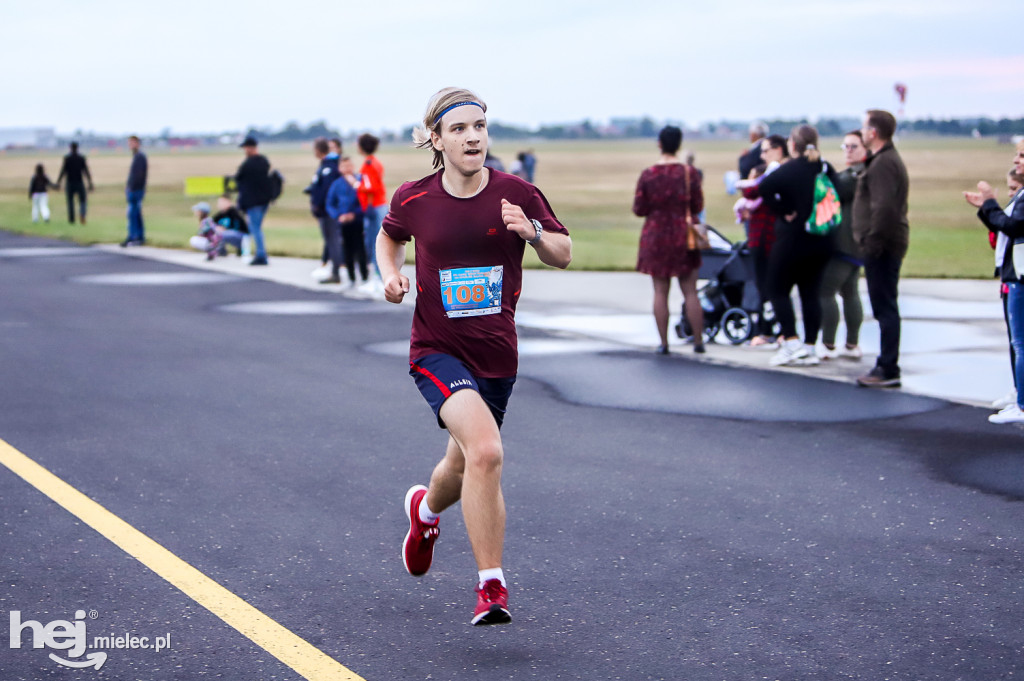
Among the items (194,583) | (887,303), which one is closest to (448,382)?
(194,583)

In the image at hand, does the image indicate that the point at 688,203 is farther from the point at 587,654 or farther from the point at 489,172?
the point at 587,654

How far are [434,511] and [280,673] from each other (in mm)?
1063

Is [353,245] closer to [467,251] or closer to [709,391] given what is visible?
[709,391]

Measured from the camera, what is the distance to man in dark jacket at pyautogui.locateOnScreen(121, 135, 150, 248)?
22.0m

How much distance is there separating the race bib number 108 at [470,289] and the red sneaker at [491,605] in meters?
Answer: 0.99

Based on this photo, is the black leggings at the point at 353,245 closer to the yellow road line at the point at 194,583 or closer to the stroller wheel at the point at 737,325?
the stroller wheel at the point at 737,325

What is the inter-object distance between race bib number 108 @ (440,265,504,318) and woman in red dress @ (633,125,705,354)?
5.84m

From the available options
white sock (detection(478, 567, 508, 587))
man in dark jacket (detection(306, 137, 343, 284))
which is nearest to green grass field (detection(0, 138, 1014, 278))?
man in dark jacket (detection(306, 137, 343, 284))

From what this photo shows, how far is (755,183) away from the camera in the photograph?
1020cm

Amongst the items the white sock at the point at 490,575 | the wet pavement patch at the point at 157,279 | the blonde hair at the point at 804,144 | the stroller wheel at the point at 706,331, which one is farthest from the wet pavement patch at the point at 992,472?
the wet pavement patch at the point at 157,279

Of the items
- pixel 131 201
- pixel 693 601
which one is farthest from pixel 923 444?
pixel 131 201

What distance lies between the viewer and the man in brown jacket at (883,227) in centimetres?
903

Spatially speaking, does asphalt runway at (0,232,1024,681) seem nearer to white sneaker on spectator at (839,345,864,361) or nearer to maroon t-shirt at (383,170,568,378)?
maroon t-shirt at (383,170,568,378)

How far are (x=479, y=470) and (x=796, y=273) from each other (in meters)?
6.26
